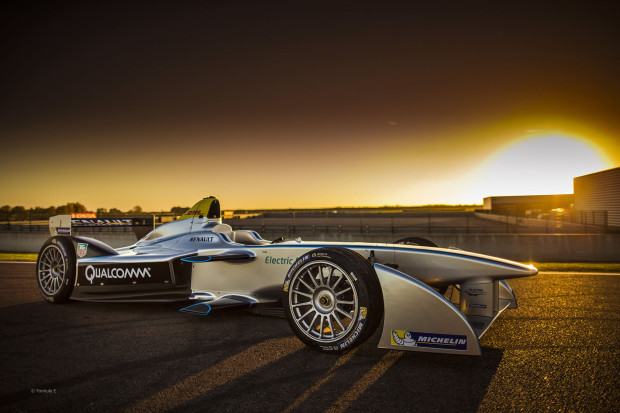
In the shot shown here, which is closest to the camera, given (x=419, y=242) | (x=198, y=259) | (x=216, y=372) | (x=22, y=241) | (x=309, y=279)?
(x=216, y=372)

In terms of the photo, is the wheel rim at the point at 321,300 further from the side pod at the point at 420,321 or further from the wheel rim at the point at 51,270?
the wheel rim at the point at 51,270

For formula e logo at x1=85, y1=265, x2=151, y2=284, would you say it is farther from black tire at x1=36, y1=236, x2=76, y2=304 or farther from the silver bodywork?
black tire at x1=36, y1=236, x2=76, y2=304

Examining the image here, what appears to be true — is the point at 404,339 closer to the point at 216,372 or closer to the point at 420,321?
the point at 420,321

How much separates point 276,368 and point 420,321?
1.31 meters

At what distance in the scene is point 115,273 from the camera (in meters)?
5.87

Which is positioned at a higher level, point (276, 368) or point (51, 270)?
point (51, 270)

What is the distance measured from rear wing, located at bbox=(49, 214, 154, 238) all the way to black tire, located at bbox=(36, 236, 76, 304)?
0.54 metres

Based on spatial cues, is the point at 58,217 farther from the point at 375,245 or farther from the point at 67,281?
the point at 375,245

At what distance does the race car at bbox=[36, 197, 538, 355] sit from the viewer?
11.5ft

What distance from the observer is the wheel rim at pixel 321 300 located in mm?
3828

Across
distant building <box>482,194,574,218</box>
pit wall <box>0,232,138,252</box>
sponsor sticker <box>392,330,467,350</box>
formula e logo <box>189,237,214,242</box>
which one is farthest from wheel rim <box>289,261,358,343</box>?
distant building <box>482,194,574,218</box>

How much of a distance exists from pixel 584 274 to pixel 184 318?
8.32 m

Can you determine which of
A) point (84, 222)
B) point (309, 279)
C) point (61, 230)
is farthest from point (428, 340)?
point (61, 230)

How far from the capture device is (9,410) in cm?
271
